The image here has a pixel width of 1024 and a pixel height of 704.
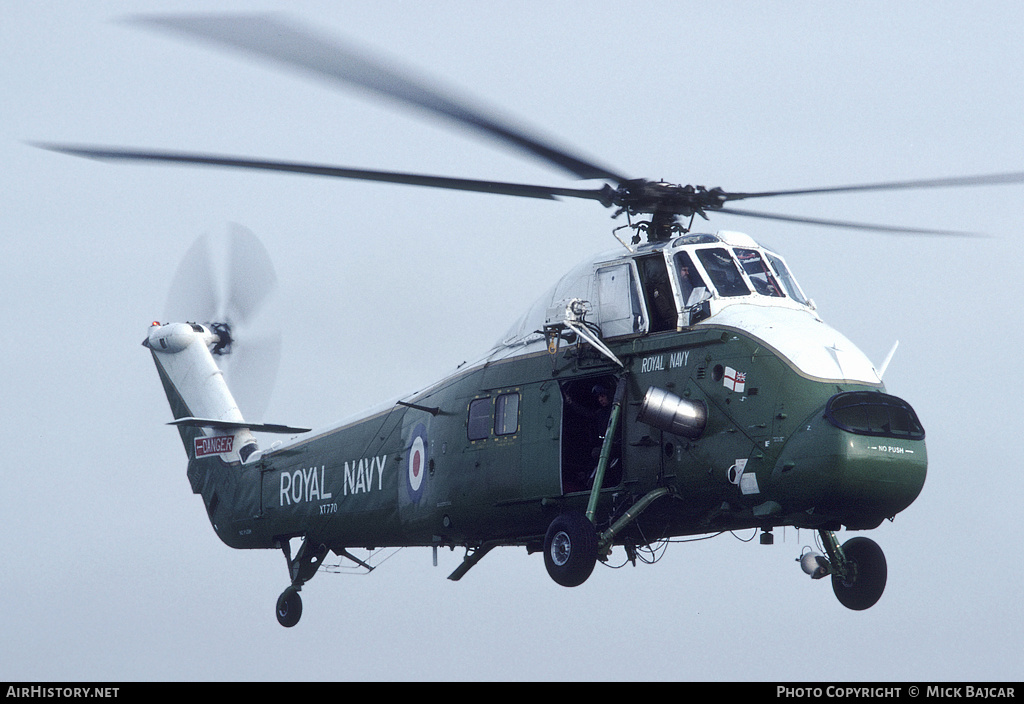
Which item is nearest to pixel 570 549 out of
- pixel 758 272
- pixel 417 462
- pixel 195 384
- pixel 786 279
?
pixel 758 272

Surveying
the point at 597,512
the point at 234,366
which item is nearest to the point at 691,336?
the point at 597,512

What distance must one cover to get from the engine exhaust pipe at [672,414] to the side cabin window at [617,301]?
173cm

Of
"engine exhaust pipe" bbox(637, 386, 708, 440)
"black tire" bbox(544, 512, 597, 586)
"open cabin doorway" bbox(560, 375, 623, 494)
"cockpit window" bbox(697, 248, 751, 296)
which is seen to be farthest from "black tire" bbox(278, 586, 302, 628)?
"cockpit window" bbox(697, 248, 751, 296)

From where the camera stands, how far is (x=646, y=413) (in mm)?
17672

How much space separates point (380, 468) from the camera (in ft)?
80.2

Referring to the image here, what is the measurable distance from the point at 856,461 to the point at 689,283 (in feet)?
13.1

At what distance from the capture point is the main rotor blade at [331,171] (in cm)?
1559

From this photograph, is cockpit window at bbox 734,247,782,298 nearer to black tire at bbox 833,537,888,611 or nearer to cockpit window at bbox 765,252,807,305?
cockpit window at bbox 765,252,807,305

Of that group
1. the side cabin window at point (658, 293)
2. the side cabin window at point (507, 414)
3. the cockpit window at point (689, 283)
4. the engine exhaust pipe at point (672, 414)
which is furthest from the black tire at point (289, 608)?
the cockpit window at point (689, 283)

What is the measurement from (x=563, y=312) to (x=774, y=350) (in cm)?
391

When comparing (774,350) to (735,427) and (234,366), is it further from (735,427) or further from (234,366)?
(234,366)

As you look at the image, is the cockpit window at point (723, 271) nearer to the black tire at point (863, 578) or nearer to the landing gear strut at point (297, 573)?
the black tire at point (863, 578)

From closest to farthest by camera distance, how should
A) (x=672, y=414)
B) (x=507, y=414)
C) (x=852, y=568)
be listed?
1. (x=672, y=414)
2. (x=852, y=568)
3. (x=507, y=414)

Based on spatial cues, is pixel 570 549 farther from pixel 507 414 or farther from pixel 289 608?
pixel 289 608
